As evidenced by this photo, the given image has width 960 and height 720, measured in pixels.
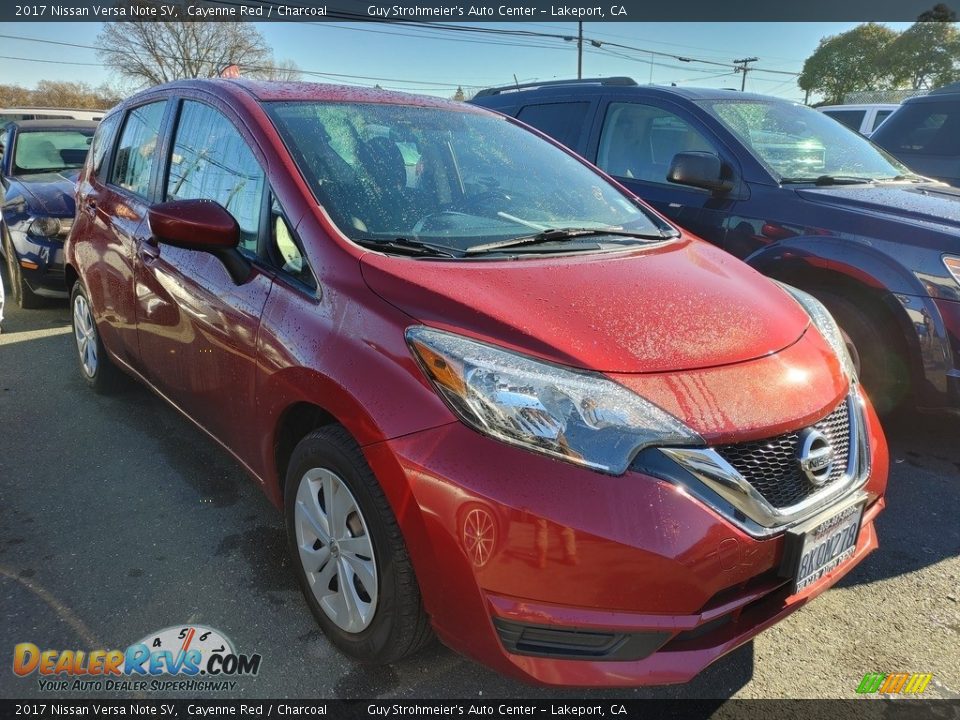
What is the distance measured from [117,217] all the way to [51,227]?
2.73 m

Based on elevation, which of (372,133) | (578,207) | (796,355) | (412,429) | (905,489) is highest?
(372,133)

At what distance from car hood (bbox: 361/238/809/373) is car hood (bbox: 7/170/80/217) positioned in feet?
14.8

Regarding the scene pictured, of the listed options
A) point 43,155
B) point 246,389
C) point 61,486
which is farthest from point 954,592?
point 43,155

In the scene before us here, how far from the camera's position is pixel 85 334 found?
4145 millimetres

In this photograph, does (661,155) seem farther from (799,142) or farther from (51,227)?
(51,227)

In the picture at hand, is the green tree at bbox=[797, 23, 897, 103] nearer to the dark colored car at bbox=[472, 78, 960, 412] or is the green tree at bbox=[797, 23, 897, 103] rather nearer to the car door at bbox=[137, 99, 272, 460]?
the dark colored car at bbox=[472, 78, 960, 412]

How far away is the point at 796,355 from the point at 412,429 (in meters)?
1.12

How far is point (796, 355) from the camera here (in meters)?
1.99

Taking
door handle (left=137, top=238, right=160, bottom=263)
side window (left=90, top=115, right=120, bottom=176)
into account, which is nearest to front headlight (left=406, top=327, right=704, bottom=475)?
door handle (left=137, top=238, right=160, bottom=263)

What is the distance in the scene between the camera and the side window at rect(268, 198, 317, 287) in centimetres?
213

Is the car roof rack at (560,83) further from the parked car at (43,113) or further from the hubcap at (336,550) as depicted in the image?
the parked car at (43,113)

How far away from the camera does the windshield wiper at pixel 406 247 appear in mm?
2098

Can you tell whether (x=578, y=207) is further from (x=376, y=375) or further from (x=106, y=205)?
(x=106, y=205)

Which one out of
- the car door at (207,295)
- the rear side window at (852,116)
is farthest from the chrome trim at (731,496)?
the rear side window at (852,116)
